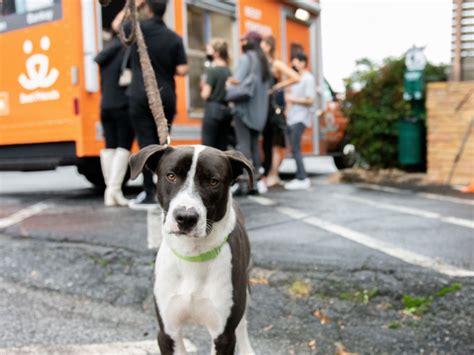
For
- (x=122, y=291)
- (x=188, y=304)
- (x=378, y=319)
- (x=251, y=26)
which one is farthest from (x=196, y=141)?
(x=188, y=304)

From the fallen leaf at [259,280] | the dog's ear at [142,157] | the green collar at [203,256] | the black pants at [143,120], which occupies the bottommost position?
the fallen leaf at [259,280]

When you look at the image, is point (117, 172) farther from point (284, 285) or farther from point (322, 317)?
point (322, 317)

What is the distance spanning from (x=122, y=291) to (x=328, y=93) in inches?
355

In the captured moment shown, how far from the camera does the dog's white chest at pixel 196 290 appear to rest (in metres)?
2.30

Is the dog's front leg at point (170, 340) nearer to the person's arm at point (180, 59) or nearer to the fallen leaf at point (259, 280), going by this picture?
the fallen leaf at point (259, 280)

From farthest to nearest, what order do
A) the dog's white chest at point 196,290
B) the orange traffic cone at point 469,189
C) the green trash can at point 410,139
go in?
the green trash can at point 410,139 < the orange traffic cone at point 469,189 < the dog's white chest at point 196,290

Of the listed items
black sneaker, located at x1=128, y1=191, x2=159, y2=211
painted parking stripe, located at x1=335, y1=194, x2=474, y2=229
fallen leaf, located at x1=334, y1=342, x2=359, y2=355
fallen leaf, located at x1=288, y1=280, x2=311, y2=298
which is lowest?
fallen leaf, located at x1=334, y1=342, x2=359, y2=355

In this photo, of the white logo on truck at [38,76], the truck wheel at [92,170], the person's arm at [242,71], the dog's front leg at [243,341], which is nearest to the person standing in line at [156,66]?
the person's arm at [242,71]

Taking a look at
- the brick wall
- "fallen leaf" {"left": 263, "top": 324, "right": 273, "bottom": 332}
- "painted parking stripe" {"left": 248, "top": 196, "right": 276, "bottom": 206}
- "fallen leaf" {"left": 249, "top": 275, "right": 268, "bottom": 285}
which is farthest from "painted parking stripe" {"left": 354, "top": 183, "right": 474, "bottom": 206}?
"fallen leaf" {"left": 263, "top": 324, "right": 273, "bottom": 332}

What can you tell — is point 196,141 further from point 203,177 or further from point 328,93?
point 203,177

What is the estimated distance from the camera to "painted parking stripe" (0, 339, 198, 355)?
284 cm

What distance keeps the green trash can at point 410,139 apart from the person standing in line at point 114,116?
5.04 meters

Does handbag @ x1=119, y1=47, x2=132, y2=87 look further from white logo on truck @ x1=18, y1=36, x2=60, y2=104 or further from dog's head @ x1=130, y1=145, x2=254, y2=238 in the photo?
dog's head @ x1=130, y1=145, x2=254, y2=238

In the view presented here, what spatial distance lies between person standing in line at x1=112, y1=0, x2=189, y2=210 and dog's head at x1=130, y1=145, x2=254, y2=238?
3.25m
